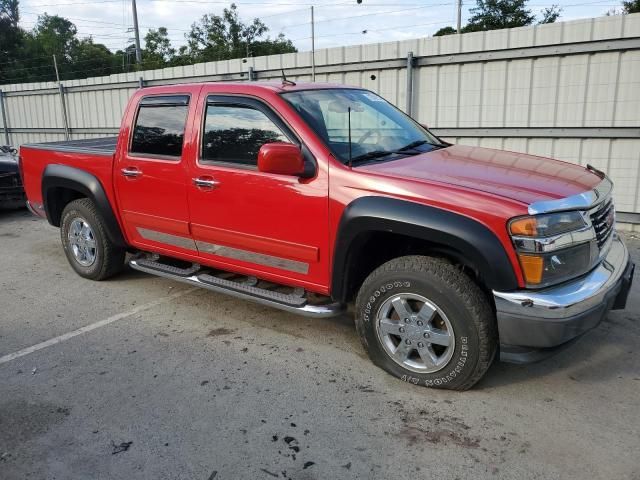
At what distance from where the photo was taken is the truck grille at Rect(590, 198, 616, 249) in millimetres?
3229

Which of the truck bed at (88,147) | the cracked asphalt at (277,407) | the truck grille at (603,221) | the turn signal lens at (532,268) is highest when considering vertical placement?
the truck bed at (88,147)

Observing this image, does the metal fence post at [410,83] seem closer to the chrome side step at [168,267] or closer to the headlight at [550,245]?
the chrome side step at [168,267]

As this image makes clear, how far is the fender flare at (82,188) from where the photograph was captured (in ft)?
16.4

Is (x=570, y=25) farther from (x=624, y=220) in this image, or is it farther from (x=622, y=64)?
(x=624, y=220)

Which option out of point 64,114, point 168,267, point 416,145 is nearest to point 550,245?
point 416,145

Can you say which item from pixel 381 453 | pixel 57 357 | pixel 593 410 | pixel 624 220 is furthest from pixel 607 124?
pixel 57 357

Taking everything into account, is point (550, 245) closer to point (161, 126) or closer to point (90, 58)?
point (161, 126)

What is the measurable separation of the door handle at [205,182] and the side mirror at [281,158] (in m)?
0.71

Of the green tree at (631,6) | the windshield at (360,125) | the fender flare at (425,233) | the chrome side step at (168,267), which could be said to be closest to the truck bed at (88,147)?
the chrome side step at (168,267)

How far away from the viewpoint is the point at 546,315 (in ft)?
9.53

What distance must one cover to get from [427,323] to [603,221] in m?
1.28

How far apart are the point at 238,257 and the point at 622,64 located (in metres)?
5.73

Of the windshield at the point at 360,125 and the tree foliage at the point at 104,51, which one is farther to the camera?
the tree foliage at the point at 104,51

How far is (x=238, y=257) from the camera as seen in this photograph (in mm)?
4160
